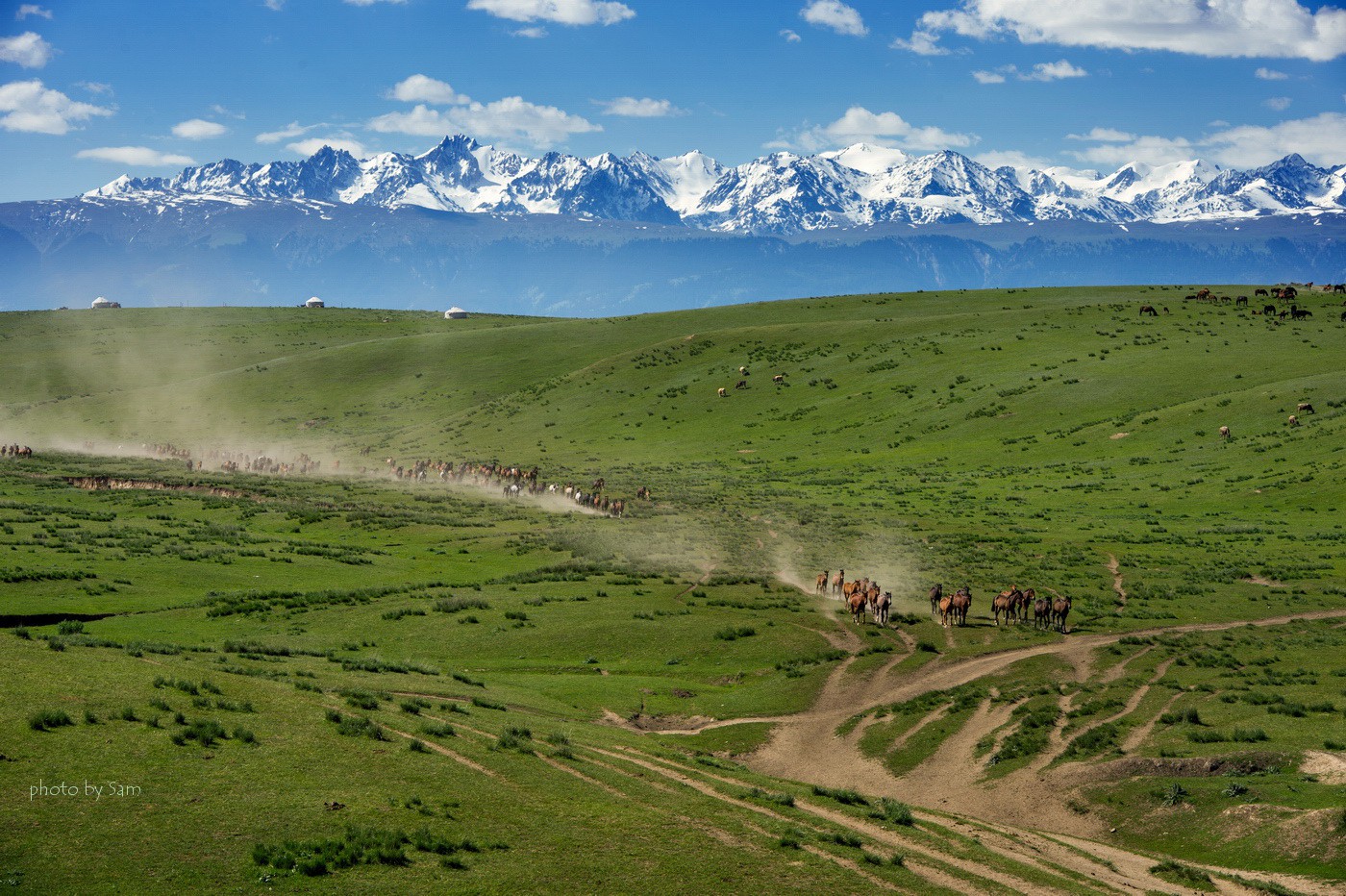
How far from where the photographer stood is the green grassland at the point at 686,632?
17.6 metres

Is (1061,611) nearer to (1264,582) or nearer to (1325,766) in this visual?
(1264,582)

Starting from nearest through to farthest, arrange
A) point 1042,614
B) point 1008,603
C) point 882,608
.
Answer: point 1042,614 < point 1008,603 < point 882,608

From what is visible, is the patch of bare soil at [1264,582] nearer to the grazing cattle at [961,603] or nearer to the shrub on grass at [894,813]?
the grazing cattle at [961,603]

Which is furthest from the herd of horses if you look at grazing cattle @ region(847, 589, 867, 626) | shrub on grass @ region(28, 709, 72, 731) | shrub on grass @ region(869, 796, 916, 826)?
shrub on grass @ region(28, 709, 72, 731)

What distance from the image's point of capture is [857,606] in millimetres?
42875

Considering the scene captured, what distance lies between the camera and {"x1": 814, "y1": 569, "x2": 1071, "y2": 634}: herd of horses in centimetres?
4103

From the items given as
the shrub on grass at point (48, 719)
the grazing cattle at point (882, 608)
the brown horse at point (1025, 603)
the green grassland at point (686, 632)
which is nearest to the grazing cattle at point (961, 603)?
the green grassland at point (686, 632)

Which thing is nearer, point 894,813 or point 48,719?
point 48,719

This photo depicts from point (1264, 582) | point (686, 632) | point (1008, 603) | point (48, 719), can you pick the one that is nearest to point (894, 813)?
point (48, 719)

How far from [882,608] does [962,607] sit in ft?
10.4

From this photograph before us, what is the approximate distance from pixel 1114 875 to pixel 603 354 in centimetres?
14034

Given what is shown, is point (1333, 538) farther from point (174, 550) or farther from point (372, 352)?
point (372, 352)

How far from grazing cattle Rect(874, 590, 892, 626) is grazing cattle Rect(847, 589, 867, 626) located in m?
0.54

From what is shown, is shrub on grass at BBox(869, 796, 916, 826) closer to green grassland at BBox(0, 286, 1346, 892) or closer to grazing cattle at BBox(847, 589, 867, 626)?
green grassland at BBox(0, 286, 1346, 892)
